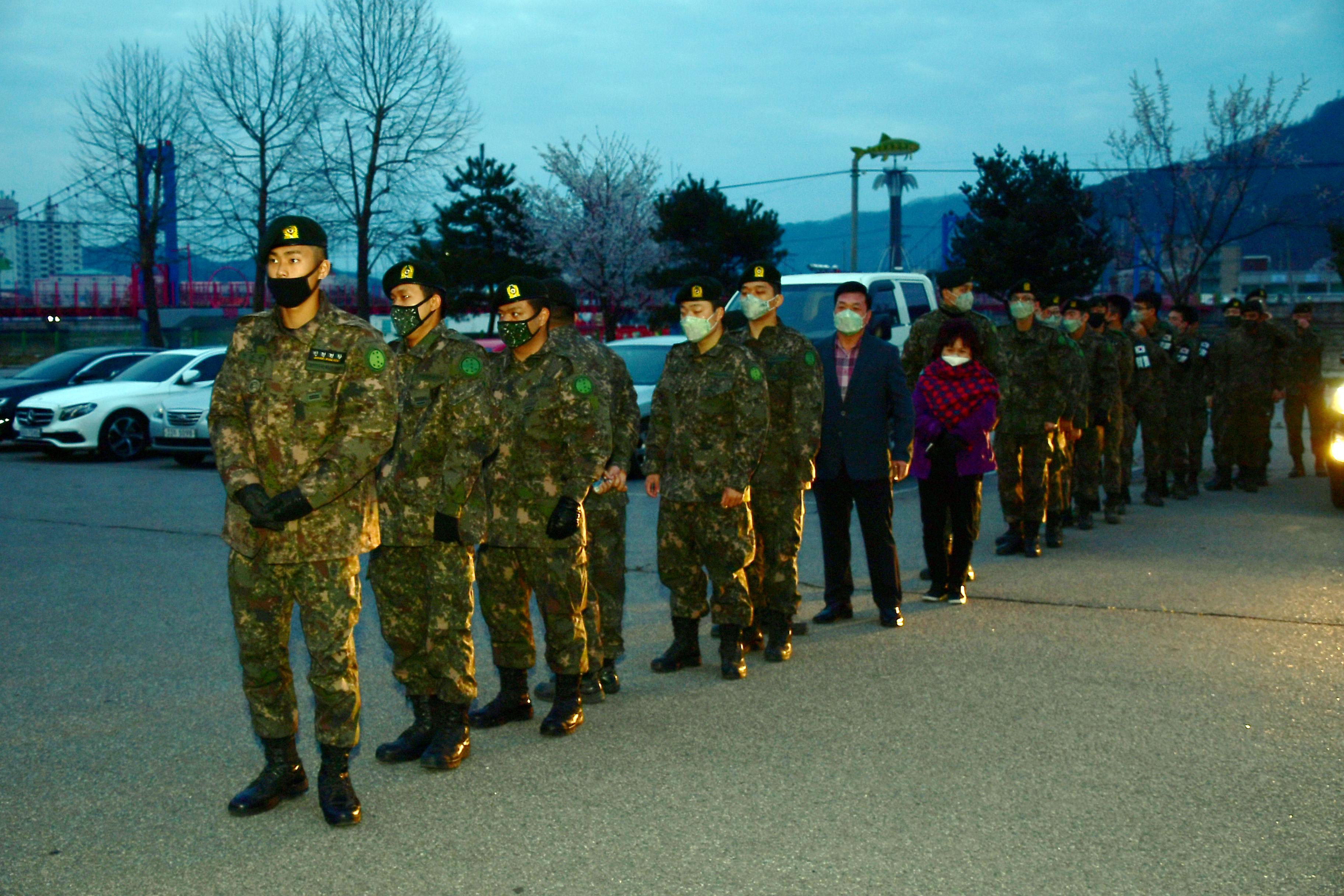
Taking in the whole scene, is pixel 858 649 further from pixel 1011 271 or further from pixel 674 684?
pixel 1011 271

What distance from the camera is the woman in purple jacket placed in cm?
780

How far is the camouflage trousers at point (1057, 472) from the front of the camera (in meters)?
9.74

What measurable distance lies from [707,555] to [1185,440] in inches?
337

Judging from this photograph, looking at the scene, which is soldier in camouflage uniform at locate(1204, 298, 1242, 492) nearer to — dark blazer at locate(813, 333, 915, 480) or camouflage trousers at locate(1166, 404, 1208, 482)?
camouflage trousers at locate(1166, 404, 1208, 482)

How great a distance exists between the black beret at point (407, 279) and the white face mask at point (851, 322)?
2.90m

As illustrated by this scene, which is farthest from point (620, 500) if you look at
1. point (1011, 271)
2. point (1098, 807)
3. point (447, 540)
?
point (1011, 271)

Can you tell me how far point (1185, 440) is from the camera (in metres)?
13.0

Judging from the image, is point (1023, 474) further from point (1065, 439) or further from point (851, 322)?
point (851, 322)

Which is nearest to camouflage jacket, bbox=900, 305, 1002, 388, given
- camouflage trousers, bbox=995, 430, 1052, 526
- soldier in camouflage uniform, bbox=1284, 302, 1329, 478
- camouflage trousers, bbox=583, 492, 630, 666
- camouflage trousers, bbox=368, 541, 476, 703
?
camouflage trousers, bbox=995, 430, 1052, 526

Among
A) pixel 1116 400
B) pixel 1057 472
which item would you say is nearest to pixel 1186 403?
pixel 1116 400

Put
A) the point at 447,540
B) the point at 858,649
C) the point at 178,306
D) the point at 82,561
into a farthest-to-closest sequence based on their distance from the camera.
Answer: the point at 178,306 < the point at 82,561 < the point at 858,649 < the point at 447,540

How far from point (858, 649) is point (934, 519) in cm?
159

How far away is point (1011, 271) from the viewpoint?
136 ft

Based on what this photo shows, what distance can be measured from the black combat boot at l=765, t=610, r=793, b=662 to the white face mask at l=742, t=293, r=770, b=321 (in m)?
1.48
